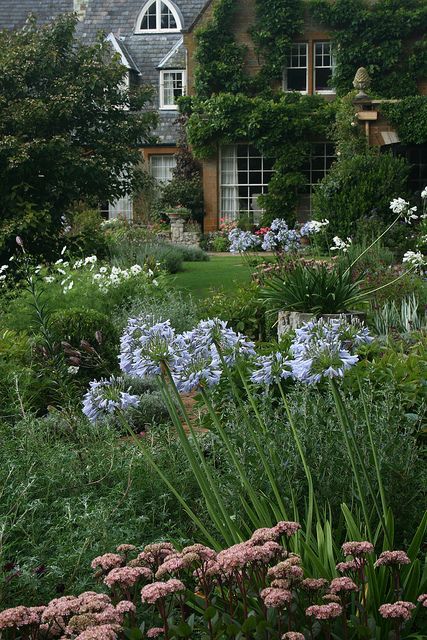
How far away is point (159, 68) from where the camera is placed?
2622 centimetres

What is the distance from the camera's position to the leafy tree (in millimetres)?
10664

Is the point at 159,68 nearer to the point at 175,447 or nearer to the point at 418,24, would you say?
the point at 418,24

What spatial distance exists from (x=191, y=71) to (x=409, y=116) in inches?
245

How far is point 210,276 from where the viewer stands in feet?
46.2

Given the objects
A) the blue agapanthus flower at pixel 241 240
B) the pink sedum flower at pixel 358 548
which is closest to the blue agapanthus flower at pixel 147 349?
the pink sedum flower at pixel 358 548

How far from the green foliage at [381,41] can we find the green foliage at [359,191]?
4393mm

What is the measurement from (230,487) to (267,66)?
20738 mm

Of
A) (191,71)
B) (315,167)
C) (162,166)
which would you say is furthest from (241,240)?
(162,166)

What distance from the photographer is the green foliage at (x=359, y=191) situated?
17797 mm

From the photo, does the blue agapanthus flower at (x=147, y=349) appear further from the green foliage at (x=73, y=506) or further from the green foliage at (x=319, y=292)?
the green foliage at (x=319, y=292)

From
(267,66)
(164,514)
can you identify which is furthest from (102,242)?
(267,66)

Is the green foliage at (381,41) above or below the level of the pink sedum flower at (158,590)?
above

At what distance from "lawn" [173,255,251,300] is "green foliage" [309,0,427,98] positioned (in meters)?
7.75

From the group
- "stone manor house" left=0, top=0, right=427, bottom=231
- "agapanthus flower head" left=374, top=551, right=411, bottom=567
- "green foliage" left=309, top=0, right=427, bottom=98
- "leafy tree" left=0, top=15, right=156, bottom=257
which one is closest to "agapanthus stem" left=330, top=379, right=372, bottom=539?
"agapanthus flower head" left=374, top=551, right=411, bottom=567
